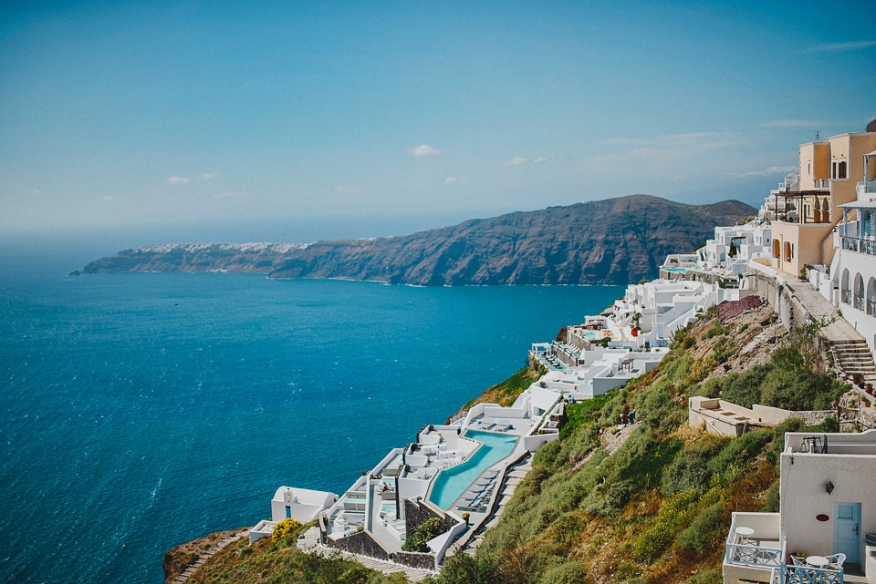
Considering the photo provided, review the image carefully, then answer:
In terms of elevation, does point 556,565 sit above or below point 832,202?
below

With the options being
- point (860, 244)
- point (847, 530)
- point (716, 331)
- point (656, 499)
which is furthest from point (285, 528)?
point (847, 530)

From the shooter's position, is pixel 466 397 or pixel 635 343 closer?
pixel 635 343

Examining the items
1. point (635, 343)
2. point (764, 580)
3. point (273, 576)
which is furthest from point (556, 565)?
point (635, 343)

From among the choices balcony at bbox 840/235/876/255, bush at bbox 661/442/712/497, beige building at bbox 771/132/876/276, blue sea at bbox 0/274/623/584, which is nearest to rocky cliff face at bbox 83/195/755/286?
blue sea at bbox 0/274/623/584

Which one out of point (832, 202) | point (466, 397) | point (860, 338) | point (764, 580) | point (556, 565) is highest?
point (832, 202)

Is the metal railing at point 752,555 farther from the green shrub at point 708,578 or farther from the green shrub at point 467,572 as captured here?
the green shrub at point 467,572

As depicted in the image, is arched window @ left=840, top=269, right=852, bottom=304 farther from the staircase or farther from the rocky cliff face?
the rocky cliff face

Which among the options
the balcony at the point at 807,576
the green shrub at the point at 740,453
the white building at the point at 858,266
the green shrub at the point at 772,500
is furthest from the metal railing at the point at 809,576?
the white building at the point at 858,266

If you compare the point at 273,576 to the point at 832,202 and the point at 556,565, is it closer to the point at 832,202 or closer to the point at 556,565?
the point at 556,565
